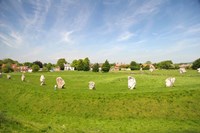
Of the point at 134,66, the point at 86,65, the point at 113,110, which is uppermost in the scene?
the point at 86,65

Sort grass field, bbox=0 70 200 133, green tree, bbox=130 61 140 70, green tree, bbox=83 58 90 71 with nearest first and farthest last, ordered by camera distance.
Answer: grass field, bbox=0 70 200 133, green tree, bbox=83 58 90 71, green tree, bbox=130 61 140 70

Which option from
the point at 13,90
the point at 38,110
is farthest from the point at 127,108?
the point at 13,90

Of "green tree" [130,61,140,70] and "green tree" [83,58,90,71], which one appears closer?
"green tree" [83,58,90,71]

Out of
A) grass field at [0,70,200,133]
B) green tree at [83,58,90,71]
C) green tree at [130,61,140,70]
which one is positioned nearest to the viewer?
grass field at [0,70,200,133]

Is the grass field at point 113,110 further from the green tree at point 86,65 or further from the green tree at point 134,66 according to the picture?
the green tree at point 134,66

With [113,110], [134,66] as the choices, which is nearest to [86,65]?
[134,66]

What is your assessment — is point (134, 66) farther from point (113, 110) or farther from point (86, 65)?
point (113, 110)

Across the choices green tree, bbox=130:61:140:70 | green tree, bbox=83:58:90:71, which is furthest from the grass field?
green tree, bbox=130:61:140:70

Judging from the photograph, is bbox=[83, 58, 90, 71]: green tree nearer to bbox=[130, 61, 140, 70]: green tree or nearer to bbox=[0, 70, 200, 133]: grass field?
bbox=[130, 61, 140, 70]: green tree

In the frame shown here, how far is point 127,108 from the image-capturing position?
119 feet

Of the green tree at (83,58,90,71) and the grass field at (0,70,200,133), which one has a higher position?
the green tree at (83,58,90,71)

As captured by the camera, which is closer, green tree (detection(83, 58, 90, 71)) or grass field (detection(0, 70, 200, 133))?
grass field (detection(0, 70, 200, 133))

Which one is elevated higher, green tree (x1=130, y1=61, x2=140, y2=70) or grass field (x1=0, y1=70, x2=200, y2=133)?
green tree (x1=130, y1=61, x2=140, y2=70)

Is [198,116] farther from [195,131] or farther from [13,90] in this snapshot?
[13,90]
